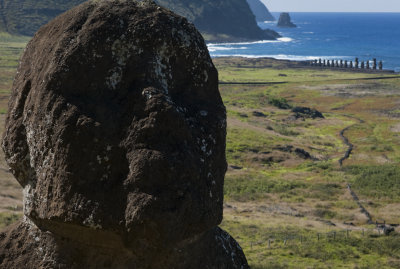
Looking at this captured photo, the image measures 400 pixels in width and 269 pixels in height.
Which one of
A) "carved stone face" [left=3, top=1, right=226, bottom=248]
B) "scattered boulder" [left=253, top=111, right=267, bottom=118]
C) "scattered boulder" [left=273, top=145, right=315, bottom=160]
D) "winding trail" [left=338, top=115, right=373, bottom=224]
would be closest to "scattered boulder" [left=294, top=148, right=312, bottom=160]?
"scattered boulder" [left=273, top=145, right=315, bottom=160]

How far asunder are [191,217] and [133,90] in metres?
1.96

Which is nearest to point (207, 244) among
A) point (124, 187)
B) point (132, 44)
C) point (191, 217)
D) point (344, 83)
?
point (191, 217)

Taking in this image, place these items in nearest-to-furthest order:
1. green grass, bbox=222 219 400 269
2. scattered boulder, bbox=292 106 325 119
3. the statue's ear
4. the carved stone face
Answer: the carved stone face
the statue's ear
green grass, bbox=222 219 400 269
scattered boulder, bbox=292 106 325 119

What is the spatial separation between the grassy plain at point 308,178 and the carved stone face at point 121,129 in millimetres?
15238

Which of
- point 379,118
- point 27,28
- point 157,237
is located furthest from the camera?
point 27,28

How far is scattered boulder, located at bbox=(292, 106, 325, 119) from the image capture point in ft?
236

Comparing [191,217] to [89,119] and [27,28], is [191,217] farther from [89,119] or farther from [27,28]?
[27,28]

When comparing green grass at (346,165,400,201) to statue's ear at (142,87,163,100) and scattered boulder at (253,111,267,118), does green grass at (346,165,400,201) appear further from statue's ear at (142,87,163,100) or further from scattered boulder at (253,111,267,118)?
statue's ear at (142,87,163,100)

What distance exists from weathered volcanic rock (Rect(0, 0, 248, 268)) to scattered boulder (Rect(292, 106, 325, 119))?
2539 inches

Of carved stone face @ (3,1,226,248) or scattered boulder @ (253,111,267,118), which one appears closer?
carved stone face @ (3,1,226,248)

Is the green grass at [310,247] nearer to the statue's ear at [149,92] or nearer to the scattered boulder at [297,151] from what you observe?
the statue's ear at [149,92]

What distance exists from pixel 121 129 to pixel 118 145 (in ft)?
0.77

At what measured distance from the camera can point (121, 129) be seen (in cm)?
775

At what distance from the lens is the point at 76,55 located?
810 cm
